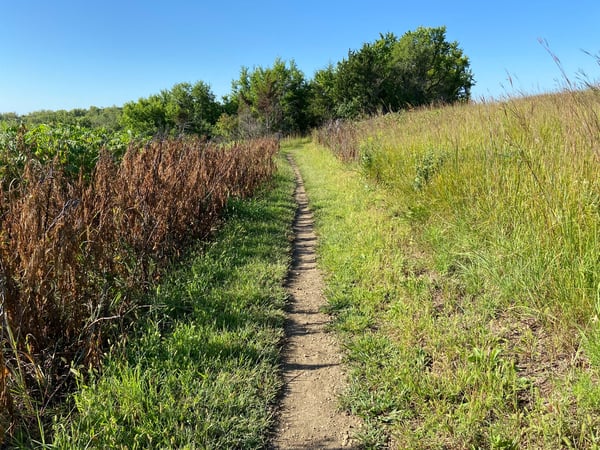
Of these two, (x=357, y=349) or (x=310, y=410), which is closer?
(x=310, y=410)

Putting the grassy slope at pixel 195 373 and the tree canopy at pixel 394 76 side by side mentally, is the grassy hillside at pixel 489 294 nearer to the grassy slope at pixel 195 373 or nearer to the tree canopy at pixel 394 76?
the grassy slope at pixel 195 373

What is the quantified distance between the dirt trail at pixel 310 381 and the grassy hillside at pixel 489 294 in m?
0.15

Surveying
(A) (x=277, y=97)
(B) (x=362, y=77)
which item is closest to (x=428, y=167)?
(B) (x=362, y=77)

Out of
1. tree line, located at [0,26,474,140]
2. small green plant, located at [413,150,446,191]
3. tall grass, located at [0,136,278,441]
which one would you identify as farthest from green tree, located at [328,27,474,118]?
tall grass, located at [0,136,278,441]

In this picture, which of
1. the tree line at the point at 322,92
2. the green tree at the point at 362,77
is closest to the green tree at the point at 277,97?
the tree line at the point at 322,92

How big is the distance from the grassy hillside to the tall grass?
1836mm

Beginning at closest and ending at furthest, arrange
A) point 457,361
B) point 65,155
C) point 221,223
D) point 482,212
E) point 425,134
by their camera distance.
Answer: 1. point 457,361
2. point 482,212
3. point 65,155
4. point 221,223
5. point 425,134

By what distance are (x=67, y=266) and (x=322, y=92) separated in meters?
35.8

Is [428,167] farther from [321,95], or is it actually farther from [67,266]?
[321,95]

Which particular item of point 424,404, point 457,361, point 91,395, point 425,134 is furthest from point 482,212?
point 91,395

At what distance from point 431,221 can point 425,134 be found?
8.72 feet

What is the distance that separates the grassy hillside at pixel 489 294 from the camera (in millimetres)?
2016

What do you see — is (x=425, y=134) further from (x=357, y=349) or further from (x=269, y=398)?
(x=269, y=398)

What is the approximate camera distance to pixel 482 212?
3791mm
